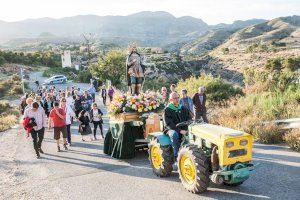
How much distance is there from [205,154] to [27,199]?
4099 mm

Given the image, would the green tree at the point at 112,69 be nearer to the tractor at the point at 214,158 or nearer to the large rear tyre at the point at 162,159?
the large rear tyre at the point at 162,159

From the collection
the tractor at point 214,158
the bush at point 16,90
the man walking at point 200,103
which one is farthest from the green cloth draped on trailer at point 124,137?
the bush at point 16,90

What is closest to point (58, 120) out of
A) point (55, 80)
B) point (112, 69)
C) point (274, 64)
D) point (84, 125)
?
point (84, 125)

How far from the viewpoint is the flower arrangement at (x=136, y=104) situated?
1230cm

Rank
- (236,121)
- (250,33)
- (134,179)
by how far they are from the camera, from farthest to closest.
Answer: (250,33) → (236,121) → (134,179)

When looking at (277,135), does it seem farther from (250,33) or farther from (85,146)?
(250,33)

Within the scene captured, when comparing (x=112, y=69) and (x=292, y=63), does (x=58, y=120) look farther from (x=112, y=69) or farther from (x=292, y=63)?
(x=292, y=63)

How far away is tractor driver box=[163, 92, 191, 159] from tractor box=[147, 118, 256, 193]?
0.47 metres

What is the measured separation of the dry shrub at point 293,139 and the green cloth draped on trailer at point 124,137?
4153 mm

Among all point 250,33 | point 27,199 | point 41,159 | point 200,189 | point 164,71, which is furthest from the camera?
point 250,33

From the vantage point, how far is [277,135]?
40.7 feet

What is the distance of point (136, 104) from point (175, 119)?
2790 mm

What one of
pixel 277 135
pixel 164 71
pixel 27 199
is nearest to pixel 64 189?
pixel 27 199

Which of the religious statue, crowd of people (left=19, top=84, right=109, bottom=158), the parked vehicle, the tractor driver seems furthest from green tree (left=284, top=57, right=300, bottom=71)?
the tractor driver
